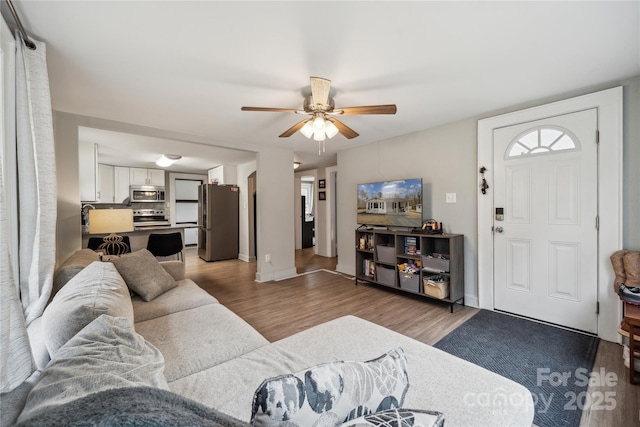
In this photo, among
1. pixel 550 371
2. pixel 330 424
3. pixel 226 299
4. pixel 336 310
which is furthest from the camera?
pixel 226 299

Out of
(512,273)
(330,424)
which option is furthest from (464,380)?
(512,273)

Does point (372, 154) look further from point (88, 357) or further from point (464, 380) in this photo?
point (88, 357)

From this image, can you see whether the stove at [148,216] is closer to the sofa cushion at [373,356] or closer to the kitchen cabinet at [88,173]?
the kitchen cabinet at [88,173]

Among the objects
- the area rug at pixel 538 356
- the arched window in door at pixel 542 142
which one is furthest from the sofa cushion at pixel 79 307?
the arched window in door at pixel 542 142

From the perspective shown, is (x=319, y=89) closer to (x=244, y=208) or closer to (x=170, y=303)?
(x=170, y=303)

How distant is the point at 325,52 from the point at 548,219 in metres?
2.62

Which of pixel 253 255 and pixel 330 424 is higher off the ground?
pixel 330 424

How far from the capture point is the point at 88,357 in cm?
77

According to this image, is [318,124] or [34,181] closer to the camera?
[34,181]

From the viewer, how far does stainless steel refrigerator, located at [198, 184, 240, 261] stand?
564cm

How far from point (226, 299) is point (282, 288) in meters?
0.80

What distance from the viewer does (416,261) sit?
3398mm

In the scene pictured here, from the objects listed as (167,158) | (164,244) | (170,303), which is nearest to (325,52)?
(170,303)

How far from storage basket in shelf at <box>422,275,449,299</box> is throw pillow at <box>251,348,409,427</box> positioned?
2515 mm
